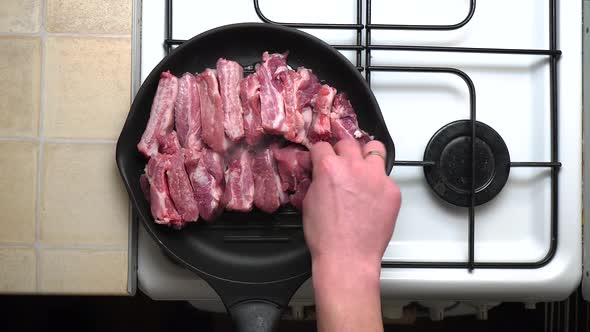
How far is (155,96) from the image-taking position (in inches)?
31.4

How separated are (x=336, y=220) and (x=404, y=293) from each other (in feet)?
0.95

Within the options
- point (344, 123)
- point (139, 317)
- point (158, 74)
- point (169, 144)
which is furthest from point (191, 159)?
point (139, 317)

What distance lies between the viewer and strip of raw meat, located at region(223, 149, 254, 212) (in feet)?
2.59

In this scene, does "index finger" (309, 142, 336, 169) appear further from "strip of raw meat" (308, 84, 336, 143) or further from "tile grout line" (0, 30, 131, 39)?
"tile grout line" (0, 30, 131, 39)

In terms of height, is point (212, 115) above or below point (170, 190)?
above

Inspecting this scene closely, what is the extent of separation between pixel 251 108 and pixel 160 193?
20 cm

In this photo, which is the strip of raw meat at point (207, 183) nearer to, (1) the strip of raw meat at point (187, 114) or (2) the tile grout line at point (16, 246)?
(1) the strip of raw meat at point (187, 114)

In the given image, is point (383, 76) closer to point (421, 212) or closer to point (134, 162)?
point (421, 212)

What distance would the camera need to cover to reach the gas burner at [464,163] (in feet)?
2.77

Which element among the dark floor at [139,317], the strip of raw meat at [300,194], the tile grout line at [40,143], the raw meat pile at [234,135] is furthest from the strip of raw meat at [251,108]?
the dark floor at [139,317]

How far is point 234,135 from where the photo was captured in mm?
789

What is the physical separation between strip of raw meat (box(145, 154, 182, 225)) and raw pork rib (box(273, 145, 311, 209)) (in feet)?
0.58

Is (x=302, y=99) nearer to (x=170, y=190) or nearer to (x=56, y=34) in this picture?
(x=170, y=190)

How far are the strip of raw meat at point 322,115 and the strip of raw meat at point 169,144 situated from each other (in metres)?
0.21
